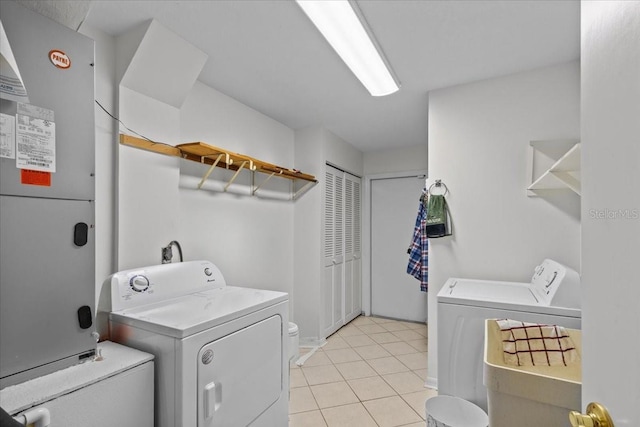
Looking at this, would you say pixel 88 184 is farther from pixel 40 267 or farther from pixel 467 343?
pixel 467 343

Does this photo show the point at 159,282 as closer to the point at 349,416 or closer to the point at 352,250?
the point at 349,416

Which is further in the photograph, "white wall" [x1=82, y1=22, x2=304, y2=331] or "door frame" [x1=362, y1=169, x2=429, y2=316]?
"door frame" [x1=362, y1=169, x2=429, y2=316]

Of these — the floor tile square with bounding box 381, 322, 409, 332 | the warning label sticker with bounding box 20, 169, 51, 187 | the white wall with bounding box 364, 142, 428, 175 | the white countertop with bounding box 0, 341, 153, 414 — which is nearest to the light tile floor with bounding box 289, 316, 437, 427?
the floor tile square with bounding box 381, 322, 409, 332

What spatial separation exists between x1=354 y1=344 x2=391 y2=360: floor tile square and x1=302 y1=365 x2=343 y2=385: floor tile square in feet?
1.44

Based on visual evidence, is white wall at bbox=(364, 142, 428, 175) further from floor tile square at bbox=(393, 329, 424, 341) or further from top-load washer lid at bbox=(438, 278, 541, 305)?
top-load washer lid at bbox=(438, 278, 541, 305)

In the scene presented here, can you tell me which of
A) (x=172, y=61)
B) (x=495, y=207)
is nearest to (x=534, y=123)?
(x=495, y=207)

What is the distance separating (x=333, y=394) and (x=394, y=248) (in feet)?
8.09

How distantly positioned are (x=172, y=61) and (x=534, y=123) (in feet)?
8.36

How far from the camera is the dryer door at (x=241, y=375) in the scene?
1344 mm

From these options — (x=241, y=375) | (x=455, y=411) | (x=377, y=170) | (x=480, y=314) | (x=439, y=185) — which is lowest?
(x=455, y=411)

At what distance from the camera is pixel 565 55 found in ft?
6.70

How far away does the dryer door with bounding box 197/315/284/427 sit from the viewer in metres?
1.34

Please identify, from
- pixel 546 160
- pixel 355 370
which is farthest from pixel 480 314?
pixel 355 370

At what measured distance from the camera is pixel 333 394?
95.4 inches
